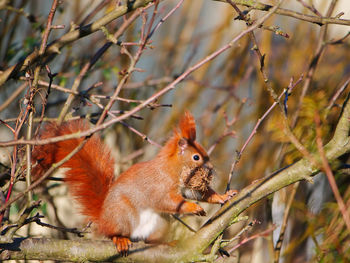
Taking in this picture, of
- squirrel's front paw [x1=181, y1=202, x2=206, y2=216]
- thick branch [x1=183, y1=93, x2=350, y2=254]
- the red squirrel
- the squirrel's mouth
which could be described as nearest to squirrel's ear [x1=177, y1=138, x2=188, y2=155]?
the red squirrel

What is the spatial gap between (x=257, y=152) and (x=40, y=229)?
155cm

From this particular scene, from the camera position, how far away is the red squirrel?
2.01m

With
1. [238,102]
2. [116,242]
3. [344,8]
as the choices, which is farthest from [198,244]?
[344,8]

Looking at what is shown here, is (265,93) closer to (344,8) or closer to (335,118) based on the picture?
(335,118)

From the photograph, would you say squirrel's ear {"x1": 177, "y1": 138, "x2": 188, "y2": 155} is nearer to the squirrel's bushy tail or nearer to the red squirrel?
the red squirrel

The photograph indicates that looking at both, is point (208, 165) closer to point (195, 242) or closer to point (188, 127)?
point (188, 127)

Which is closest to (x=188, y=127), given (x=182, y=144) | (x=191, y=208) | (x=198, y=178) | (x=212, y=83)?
(x=182, y=144)

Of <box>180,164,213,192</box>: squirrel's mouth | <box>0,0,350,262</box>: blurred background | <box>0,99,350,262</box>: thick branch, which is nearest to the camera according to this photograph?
<box>0,99,350,262</box>: thick branch

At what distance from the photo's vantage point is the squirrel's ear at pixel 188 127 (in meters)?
2.01

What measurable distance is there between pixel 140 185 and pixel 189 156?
0.27 m

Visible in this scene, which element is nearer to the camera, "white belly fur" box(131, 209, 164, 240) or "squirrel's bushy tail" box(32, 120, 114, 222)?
"squirrel's bushy tail" box(32, 120, 114, 222)

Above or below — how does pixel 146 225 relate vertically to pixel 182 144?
below

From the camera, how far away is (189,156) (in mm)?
2137

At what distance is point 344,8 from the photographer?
10.3ft
